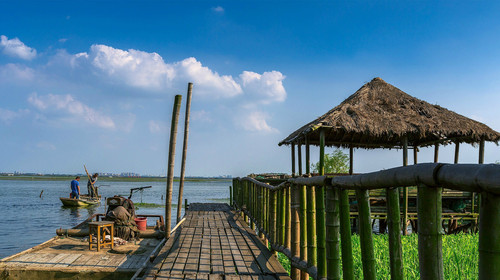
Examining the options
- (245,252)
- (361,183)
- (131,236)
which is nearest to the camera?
(361,183)

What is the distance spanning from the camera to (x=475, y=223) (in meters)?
11.0

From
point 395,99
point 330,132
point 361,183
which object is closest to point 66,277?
point 361,183

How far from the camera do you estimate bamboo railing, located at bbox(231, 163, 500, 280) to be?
116 cm

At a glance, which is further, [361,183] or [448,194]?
[448,194]

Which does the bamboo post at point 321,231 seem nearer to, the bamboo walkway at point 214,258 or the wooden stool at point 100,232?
the bamboo walkway at point 214,258

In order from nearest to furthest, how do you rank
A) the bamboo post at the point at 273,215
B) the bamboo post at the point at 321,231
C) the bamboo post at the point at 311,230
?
the bamboo post at the point at 321,231 → the bamboo post at the point at 311,230 → the bamboo post at the point at 273,215

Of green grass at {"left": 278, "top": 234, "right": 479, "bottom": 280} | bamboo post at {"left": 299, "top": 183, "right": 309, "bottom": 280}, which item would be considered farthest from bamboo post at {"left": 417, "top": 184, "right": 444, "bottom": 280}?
green grass at {"left": 278, "top": 234, "right": 479, "bottom": 280}

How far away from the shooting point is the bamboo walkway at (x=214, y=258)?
4.00 meters

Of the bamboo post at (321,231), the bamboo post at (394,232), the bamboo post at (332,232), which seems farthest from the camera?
the bamboo post at (321,231)

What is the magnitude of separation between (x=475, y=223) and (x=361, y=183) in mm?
10990

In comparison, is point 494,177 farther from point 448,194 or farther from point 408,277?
point 448,194

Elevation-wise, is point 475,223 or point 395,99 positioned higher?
point 395,99

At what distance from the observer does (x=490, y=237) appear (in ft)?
3.80

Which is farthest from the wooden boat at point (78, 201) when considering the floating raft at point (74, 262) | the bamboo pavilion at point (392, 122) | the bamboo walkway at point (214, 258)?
the bamboo walkway at point (214, 258)
